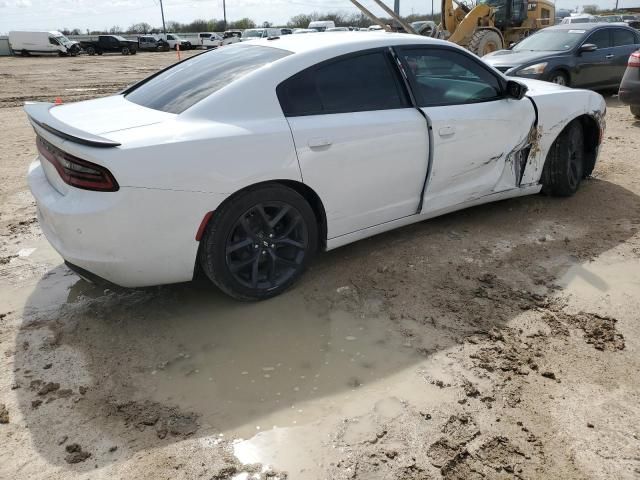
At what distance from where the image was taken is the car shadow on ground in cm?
253

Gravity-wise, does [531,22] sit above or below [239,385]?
above

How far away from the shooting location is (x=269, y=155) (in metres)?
3.11

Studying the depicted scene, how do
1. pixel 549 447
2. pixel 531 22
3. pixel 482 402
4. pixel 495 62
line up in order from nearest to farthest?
pixel 549 447 → pixel 482 402 → pixel 495 62 → pixel 531 22

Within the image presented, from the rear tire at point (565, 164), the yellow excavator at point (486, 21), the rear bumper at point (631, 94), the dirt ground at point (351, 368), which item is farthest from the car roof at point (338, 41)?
the yellow excavator at point (486, 21)

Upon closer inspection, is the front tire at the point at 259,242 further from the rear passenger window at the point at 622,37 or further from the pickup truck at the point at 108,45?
the pickup truck at the point at 108,45

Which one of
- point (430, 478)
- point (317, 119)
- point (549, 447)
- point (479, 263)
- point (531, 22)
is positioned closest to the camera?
point (430, 478)

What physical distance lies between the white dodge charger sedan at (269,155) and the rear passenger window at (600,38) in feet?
25.5

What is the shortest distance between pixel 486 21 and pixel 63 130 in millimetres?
15632

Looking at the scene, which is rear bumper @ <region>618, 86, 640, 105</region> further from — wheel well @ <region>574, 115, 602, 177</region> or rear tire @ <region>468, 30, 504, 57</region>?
rear tire @ <region>468, 30, 504, 57</region>

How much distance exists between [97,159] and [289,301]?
1.43 metres

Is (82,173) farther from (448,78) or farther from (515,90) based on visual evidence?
(515,90)

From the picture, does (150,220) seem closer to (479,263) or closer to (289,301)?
(289,301)

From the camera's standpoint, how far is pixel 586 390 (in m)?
2.66

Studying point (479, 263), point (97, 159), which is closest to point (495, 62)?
point (479, 263)
